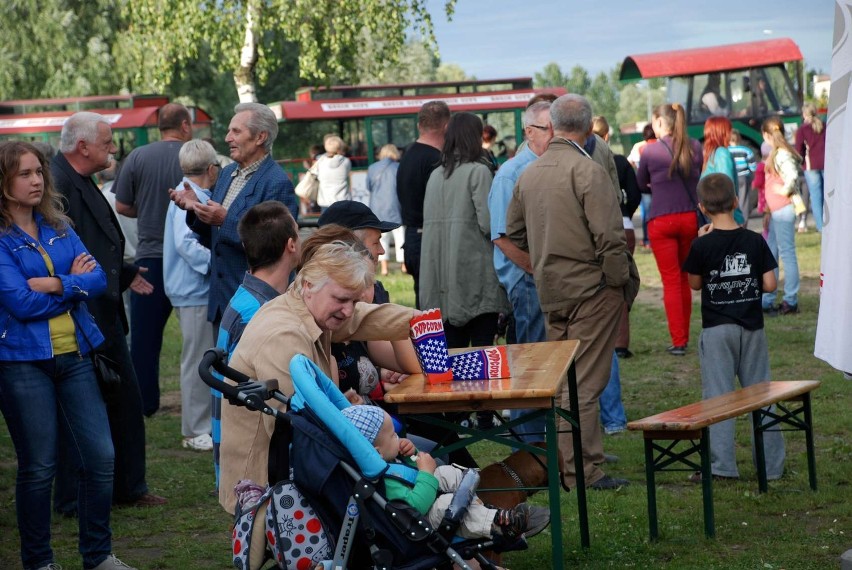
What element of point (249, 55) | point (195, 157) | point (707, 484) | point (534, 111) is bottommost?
point (707, 484)

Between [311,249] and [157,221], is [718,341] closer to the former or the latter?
[311,249]

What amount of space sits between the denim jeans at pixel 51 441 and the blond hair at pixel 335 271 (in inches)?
59.4

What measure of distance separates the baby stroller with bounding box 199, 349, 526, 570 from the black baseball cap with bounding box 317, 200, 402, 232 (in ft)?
5.21

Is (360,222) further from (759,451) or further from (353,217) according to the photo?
(759,451)

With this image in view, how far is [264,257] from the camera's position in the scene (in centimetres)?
493

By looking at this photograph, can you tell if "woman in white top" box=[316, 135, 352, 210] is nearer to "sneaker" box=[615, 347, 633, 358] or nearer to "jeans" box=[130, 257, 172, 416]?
"sneaker" box=[615, 347, 633, 358]

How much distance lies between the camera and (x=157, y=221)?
868 centimetres

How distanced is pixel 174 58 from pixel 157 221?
66.8ft

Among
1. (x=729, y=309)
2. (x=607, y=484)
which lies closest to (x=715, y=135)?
(x=729, y=309)

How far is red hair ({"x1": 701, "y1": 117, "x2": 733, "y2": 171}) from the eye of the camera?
37.5 ft

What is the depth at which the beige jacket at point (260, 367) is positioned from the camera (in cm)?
420

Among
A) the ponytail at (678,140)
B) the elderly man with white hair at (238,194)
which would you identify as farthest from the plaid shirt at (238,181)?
the ponytail at (678,140)

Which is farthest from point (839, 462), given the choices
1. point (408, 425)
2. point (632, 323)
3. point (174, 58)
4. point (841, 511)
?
point (174, 58)

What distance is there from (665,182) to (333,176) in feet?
32.8
